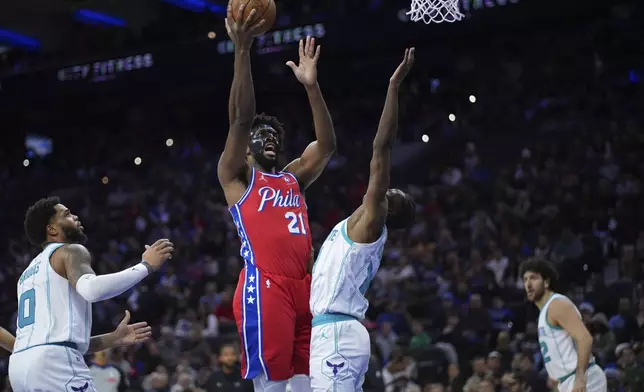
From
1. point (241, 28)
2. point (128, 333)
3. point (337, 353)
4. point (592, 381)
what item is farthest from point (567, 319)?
point (241, 28)

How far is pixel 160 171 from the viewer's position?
17.6 meters

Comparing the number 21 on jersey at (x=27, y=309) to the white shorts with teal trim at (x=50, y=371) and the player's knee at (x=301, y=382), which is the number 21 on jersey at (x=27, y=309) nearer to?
the white shorts with teal trim at (x=50, y=371)

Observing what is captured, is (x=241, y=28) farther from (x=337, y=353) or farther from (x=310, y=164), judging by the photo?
(x=337, y=353)

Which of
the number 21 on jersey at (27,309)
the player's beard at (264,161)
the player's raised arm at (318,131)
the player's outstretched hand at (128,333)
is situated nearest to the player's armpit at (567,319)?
the player's raised arm at (318,131)

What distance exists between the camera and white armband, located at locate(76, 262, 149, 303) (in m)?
4.68

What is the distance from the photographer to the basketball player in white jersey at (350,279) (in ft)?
14.9

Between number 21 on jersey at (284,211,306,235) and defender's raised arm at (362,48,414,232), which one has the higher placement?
defender's raised arm at (362,48,414,232)

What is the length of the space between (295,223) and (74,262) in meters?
1.21

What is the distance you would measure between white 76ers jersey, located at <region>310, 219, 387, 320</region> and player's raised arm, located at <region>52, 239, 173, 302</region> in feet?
2.70

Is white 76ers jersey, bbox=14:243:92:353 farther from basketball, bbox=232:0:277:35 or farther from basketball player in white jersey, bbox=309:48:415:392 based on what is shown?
basketball, bbox=232:0:277:35

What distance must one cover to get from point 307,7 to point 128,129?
6.12 metres

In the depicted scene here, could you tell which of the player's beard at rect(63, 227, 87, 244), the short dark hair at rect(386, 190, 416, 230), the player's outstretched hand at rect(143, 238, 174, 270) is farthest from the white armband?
the short dark hair at rect(386, 190, 416, 230)

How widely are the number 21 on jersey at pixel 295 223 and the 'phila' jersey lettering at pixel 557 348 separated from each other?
8.68 ft

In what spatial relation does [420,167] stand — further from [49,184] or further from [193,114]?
[49,184]
